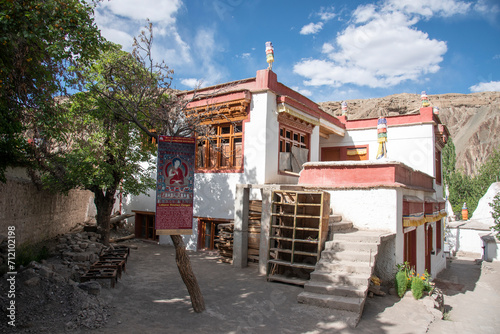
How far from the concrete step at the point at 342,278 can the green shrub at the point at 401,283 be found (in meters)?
1.16

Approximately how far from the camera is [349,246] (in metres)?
8.27

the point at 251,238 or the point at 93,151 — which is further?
the point at 93,151

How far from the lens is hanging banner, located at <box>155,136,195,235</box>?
6.48 metres

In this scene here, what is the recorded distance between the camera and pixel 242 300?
7359 millimetres

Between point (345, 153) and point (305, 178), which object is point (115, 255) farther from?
point (345, 153)

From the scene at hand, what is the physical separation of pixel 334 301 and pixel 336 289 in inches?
15.5

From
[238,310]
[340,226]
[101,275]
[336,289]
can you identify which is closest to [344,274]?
[336,289]

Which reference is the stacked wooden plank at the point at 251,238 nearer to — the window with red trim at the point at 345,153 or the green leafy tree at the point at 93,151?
the green leafy tree at the point at 93,151

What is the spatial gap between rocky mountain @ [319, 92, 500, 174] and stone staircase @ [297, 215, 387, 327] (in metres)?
62.1

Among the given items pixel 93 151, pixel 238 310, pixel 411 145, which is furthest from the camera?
pixel 411 145

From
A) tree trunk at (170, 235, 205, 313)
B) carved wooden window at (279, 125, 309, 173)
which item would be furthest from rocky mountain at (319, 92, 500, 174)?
tree trunk at (170, 235, 205, 313)

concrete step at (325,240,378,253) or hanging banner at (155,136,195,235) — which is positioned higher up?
hanging banner at (155,136,195,235)

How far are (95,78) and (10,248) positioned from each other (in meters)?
6.12

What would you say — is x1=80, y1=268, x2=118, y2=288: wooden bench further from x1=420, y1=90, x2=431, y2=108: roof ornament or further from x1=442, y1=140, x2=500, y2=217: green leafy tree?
x1=442, y1=140, x2=500, y2=217: green leafy tree
